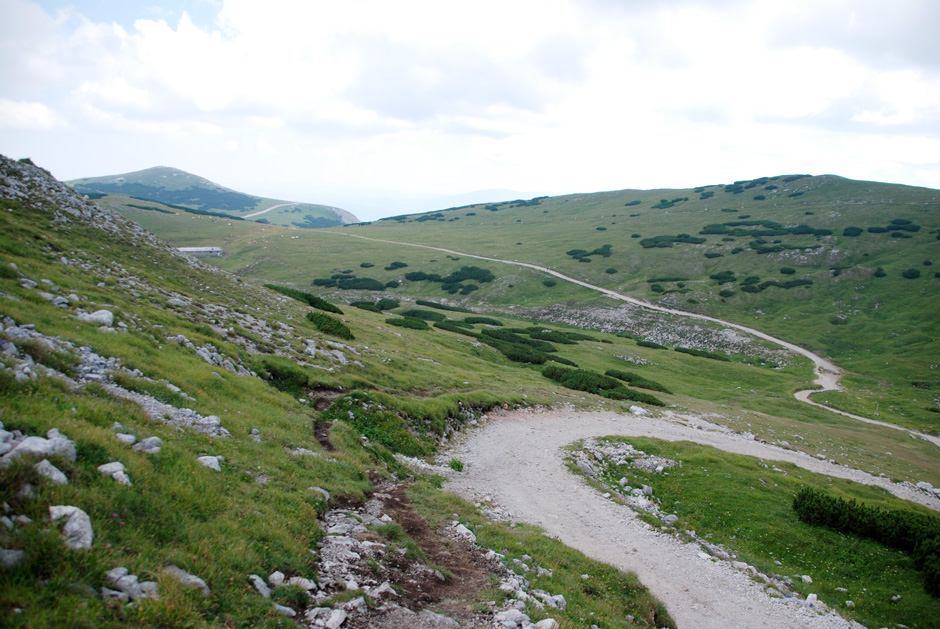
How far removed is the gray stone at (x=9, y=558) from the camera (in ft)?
14.9

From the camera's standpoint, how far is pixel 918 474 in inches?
1151

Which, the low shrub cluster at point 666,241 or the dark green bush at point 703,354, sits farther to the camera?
the low shrub cluster at point 666,241

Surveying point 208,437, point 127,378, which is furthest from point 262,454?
point 127,378

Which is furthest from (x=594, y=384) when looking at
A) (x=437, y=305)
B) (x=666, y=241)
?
(x=666, y=241)

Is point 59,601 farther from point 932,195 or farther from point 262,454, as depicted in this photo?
point 932,195

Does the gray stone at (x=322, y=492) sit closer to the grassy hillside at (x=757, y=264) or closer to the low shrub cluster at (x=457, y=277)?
the grassy hillside at (x=757, y=264)

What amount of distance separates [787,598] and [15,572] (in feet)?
A: 59.7

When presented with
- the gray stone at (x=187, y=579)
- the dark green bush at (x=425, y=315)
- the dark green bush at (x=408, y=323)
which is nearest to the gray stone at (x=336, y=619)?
the gray stone at (x=187, y=579)

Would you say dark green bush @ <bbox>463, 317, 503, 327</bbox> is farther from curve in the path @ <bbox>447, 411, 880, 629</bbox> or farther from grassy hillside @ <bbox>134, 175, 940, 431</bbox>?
curve in the path @ <bbox>447, 411, 880, 629</bbox>

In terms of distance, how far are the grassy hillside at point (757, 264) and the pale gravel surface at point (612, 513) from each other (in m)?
40.1

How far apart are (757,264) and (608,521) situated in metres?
101

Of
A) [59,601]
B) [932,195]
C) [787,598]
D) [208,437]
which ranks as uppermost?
[932,195]

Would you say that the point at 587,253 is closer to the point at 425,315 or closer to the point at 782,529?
the point at 425,315

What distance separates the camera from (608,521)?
16.6 meters
